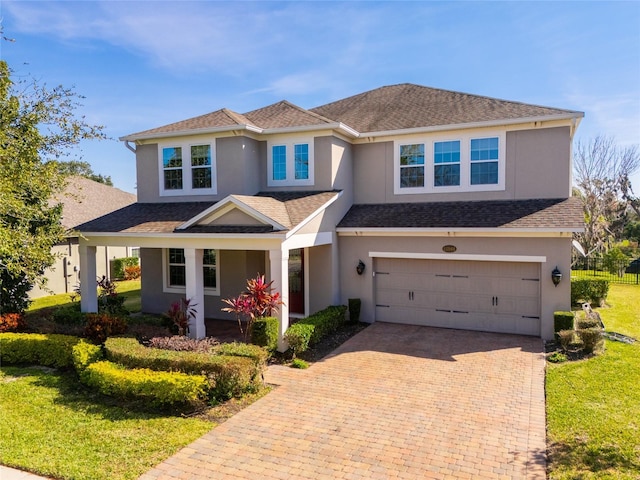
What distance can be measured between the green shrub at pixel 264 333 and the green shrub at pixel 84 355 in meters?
3.53

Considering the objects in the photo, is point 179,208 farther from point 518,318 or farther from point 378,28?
point 518,318

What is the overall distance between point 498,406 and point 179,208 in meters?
11.4

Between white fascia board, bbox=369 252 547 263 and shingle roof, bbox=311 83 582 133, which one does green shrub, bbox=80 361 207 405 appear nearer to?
white fascia board, bbox=369 252 547 263

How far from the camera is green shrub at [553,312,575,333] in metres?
11.5

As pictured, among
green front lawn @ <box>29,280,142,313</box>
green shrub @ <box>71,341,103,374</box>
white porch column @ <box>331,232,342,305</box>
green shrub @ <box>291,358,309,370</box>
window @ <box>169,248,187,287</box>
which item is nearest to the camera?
green shrub @ <box>71,341,103,374</box>

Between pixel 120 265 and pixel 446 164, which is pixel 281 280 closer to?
pixel 446 164

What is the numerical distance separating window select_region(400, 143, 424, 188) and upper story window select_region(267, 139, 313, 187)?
3.22m

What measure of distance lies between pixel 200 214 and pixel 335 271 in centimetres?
481

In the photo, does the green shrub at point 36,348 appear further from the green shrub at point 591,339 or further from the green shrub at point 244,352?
the green shrub at point 591,339

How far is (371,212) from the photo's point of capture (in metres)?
14.7

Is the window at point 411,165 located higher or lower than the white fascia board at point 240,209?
higher

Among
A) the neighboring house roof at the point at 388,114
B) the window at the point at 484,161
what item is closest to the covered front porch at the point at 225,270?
the neighboring house roof at the point at 388,114

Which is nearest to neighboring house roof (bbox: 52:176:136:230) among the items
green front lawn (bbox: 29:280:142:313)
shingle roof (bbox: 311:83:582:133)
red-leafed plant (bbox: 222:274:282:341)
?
green front lawn (bbox: 29:280:142:313)

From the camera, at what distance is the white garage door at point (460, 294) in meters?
12.6
